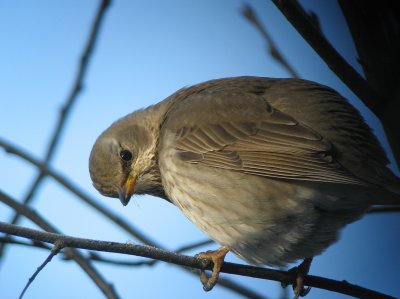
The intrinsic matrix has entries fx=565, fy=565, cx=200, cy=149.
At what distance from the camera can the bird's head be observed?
5.37 meters

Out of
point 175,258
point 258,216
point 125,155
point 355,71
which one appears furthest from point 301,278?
point 125,155

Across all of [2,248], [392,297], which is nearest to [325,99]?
[392,297]

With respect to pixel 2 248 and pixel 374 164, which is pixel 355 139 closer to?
pixel 374 164

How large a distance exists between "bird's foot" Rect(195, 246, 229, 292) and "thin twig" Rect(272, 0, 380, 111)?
5.35ft

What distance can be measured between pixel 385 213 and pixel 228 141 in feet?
4.79

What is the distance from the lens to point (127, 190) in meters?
5.34

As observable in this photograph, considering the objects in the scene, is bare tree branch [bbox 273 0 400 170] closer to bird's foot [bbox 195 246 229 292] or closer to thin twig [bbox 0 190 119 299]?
bird's foot [bbox 195 246 229 292]

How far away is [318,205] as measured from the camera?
4.18 meters

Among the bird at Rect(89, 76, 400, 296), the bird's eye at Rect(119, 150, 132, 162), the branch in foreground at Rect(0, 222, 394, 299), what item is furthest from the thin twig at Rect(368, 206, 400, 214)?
the bird's eye at Rect(119, 150, 132, 162)

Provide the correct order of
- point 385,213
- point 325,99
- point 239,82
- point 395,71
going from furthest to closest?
point 239,82, point 325,99, point 385,213, point 395,71

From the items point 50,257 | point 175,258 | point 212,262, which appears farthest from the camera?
point 212,262

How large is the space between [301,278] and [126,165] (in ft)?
6.67

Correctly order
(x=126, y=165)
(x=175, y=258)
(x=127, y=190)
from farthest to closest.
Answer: (x=126, y=165)
(x=127, y=190)
(x=175, y=258)

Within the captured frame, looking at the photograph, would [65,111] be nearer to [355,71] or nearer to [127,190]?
[127,190]
